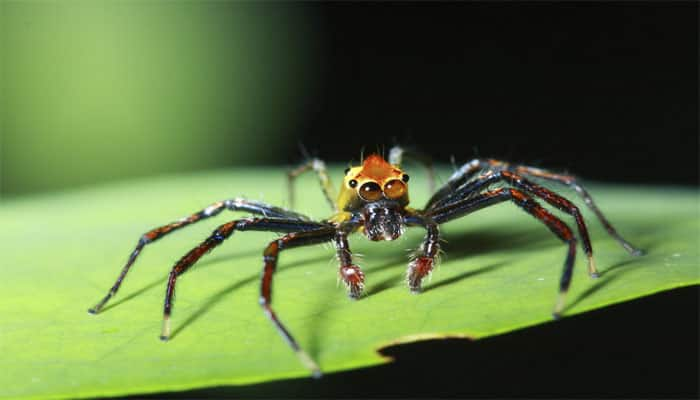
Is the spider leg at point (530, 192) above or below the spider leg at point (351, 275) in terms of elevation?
above

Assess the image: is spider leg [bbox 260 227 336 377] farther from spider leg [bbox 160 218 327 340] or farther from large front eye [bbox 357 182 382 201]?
large front eye [bbox 357 182 382 201]

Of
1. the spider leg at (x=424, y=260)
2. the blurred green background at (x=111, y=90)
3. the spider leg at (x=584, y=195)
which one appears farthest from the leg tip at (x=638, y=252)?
the blurred green background at (x=111, y=90)

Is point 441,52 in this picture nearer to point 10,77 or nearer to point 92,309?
point 10,77

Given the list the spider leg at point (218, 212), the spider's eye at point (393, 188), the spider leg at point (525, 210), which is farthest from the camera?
the spider's eye at point (393, 188)

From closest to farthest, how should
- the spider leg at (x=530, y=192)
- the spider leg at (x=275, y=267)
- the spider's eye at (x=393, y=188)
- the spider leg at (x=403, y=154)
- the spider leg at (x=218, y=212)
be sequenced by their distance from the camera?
1. the spider leg at (x=275, y=267)
2. the spider leg at (x=530, y=192)
3. the spider leg at (x=218, y=212)
4. the spider's eye at (x=393, y=188)
5. the spider leg at (x=403, y=154)

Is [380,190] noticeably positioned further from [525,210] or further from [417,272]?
[417,272]

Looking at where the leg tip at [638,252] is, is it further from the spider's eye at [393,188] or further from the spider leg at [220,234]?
the spider leg at [220,234]

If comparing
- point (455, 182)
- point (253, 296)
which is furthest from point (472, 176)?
point (253, 296)

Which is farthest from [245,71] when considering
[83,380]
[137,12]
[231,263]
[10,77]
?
[83,380]
